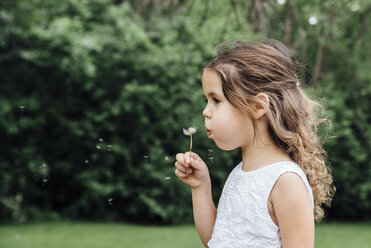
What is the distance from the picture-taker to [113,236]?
6195 millimetres

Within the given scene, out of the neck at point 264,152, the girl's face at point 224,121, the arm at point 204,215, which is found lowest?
the arm at point 204,215

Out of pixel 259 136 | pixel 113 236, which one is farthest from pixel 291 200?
pixel 113 236

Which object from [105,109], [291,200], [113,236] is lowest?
[113,236]

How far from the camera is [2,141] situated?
22.2 feet

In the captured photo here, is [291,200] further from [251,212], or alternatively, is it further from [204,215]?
[204,215]

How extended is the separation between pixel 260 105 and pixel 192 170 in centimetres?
40

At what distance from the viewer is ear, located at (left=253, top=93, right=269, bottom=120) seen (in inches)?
62.5

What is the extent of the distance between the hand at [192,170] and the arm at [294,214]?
41 centimetres

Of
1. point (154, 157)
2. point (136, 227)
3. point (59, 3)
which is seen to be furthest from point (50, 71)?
point (136, 227)

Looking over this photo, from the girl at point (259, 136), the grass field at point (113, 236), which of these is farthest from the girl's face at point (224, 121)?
the grass field at point (113, 236)

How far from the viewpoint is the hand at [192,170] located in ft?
5.82

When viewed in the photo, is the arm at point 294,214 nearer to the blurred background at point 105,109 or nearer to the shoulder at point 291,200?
the shoulder at point 291,200

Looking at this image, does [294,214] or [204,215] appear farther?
[204,215]

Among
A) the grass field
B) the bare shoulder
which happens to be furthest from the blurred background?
the bare shoulder
